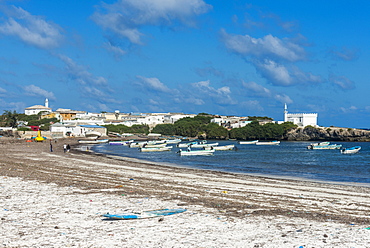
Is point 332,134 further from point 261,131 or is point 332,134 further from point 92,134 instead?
point 92,134

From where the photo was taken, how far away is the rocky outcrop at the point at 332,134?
12519 centimetres

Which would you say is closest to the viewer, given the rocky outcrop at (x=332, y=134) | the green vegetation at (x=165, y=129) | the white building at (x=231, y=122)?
the rocky outcrop at (x=332, y=134)

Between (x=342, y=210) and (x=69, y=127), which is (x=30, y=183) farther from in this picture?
(x=69, y=127)

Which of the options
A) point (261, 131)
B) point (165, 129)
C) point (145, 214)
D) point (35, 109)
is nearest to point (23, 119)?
point (35, 109)

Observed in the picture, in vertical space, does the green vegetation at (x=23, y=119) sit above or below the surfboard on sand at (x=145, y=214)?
above

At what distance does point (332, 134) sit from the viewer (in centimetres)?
12694

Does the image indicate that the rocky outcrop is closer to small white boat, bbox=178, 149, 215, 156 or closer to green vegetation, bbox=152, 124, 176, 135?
green vegetation, bbox=152, 124, 176, 135

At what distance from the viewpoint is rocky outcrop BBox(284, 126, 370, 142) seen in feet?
411

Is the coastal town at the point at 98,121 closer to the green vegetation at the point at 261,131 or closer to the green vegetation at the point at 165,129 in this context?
the green vegetation at the point at 261,131

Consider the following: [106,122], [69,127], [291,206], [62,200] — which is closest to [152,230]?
[62,200]

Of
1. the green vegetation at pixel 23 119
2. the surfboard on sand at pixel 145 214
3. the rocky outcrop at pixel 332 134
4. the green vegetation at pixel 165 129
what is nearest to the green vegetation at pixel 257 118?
the green vegetation at pixel 165 129

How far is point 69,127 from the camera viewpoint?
122125mm

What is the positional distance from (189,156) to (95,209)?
44.8 meters

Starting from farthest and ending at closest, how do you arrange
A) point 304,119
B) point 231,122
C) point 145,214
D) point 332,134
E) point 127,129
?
point 231,122, point 127,129, point 304,119, point 332,134, point 145,214
